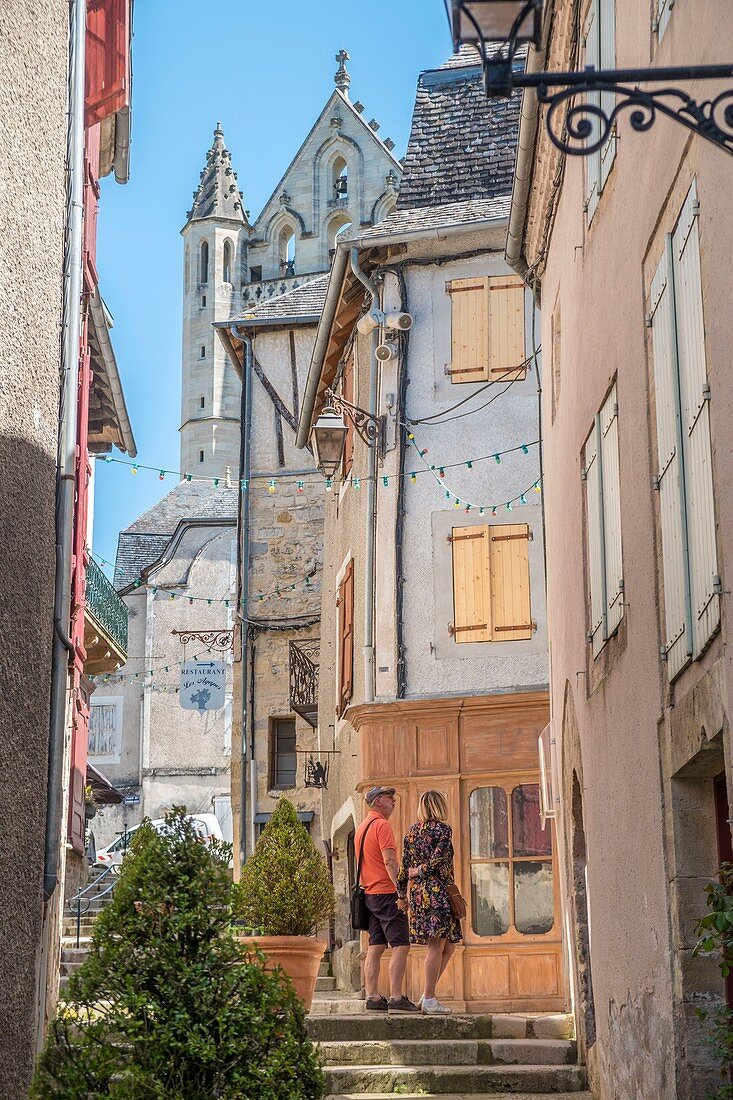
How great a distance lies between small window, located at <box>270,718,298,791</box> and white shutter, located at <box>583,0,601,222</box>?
55.5ft

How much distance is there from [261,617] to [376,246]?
9.40 m

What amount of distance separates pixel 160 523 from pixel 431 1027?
40.3 m

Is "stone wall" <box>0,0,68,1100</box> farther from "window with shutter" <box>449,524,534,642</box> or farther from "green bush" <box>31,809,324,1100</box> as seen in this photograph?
"window with shutter" <box>449,524,534,642</box>

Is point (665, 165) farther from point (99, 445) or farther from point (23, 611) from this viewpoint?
point (99, 445)

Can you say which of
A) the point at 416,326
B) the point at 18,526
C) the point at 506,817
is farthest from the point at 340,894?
the point at 18,526

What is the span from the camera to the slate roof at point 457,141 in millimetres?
17391

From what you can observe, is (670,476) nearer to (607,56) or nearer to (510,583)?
(607,56)

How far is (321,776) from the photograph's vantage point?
21469 millimetres

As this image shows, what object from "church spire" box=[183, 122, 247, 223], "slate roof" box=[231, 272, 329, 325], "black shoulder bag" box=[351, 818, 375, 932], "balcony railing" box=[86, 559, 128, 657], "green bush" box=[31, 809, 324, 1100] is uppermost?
"church spire" box=[183, 122, 247, 223]

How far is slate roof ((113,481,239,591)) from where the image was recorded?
46.9 meters

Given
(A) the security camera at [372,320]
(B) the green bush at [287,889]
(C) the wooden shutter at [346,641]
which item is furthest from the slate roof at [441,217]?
(B) the green bush at [287,889]

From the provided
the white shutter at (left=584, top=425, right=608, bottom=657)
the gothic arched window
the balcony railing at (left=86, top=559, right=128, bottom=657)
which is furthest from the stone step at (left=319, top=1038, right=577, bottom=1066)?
the gothic arched window

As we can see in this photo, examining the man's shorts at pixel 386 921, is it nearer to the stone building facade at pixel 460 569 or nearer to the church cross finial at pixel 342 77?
the stone building facade at pixel 460 569

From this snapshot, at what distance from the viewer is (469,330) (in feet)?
53.2
